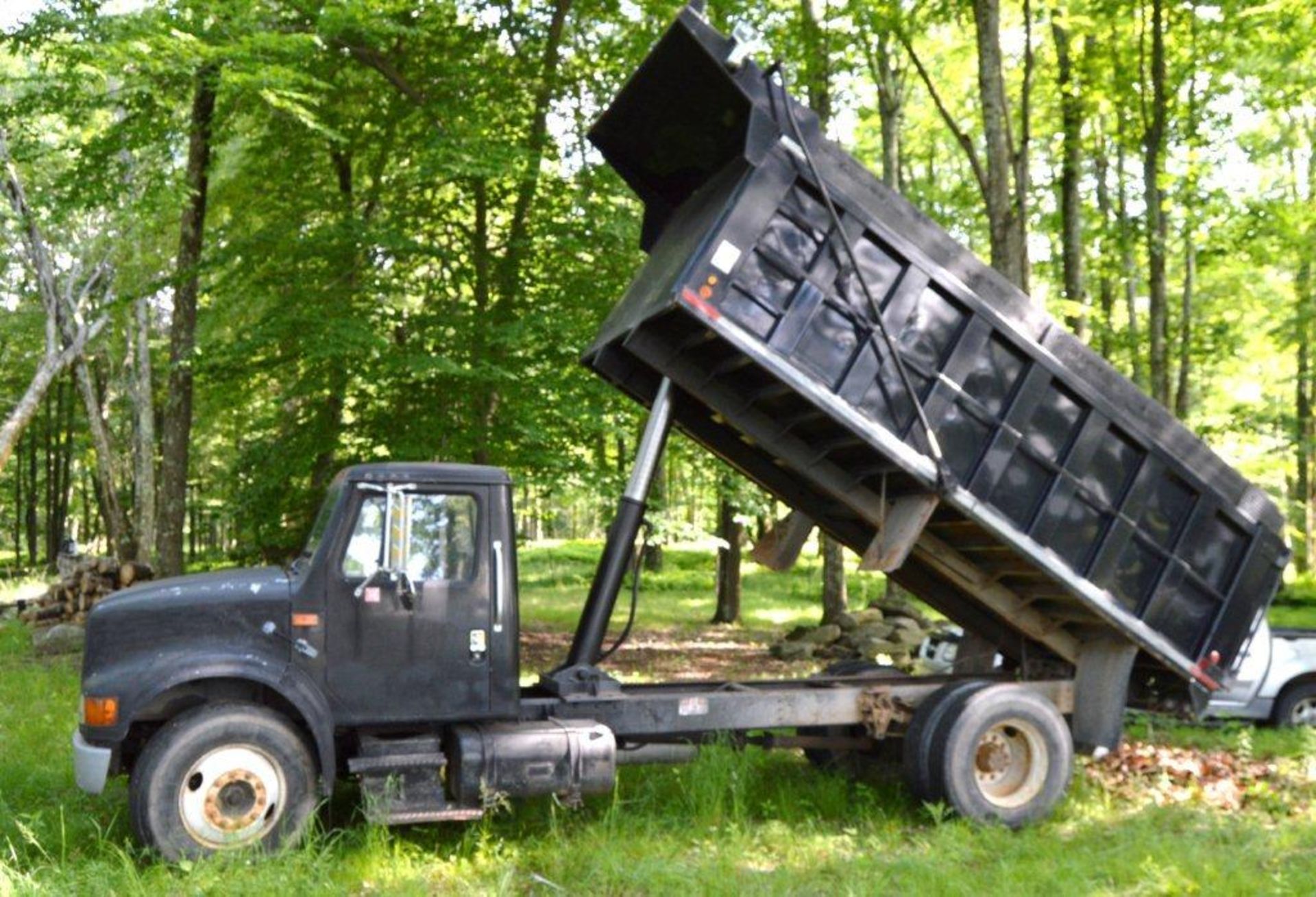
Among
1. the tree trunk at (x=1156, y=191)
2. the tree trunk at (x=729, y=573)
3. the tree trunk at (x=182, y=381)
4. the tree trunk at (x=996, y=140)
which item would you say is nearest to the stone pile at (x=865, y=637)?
the tree trunk at (x=729, y=573)

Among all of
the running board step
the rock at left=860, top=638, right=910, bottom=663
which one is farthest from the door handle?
the rock at left=860, top=638, right=910, bottom=663

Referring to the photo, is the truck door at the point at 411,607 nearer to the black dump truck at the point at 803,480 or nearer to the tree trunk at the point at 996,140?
the black dump truck at the point at 803,480

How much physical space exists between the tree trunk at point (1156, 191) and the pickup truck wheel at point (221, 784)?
13.6 m

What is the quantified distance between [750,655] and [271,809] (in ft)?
37.0

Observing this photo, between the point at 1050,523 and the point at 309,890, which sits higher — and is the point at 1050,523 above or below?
above

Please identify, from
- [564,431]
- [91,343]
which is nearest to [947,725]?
[564,431]

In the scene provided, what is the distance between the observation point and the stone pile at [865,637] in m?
16.3

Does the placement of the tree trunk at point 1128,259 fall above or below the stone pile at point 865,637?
above

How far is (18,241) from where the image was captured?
2034 cm

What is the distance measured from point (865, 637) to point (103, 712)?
1243 centimetres

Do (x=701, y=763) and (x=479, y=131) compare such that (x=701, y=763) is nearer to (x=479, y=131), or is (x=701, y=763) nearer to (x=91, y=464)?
(x=479, y=131)

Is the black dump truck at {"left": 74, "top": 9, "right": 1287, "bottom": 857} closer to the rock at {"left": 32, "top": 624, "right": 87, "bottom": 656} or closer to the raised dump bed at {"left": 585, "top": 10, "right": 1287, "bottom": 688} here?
the raised dump bed at {"left": 585, "top": 10, "right": 1287, "bottom": 688}

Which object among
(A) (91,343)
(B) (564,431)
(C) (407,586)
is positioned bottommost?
(C) (407,586)

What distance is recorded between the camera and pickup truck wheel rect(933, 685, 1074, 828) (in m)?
7.45
